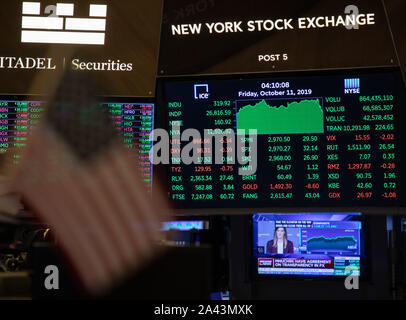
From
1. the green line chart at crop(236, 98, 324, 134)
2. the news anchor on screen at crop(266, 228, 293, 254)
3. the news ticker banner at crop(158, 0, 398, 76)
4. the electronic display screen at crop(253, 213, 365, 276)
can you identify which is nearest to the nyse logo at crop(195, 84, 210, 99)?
the news ticker banner at crop(158, 0, 398, 76)

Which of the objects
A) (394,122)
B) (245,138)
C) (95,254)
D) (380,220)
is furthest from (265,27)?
(95,254)

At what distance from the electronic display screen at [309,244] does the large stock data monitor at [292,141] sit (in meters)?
0.51

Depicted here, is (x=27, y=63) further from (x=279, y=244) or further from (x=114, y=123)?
(x=279, y=244)

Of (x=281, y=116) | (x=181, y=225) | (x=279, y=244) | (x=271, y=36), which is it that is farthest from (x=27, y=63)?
(x=279, y=244)

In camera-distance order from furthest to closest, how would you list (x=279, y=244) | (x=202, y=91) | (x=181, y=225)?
1. (x=279, y=244)
2. (x=202, y=91)
3. (x=181, y=225)

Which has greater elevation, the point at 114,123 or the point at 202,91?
the point at 202,91

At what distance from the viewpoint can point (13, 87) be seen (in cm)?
372

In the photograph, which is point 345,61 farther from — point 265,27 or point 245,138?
point 245,138

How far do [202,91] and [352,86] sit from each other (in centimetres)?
100

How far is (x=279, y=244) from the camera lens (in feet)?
12.8

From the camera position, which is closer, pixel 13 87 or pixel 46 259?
pixel 46 259

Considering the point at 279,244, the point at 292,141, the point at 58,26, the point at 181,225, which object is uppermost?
the point at 58,26

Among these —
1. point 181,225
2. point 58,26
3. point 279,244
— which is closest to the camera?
point 181,225
